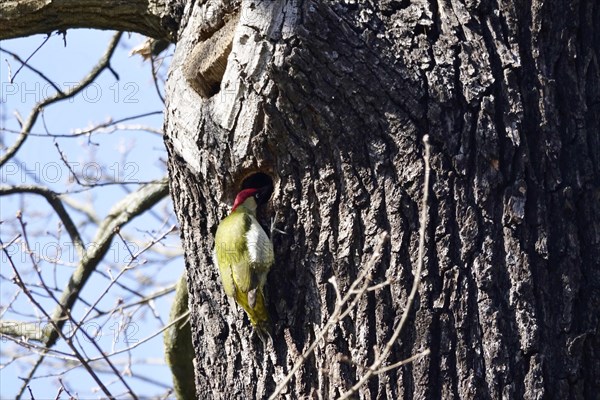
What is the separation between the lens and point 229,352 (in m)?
3.51

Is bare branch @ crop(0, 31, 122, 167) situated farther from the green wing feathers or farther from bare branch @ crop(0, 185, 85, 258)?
the green wing feathers

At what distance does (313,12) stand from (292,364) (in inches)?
54.3

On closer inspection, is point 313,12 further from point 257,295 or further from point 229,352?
point 229,352

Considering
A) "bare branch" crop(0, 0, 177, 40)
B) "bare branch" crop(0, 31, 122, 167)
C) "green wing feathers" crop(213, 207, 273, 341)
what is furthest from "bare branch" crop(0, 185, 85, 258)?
"green wing feathers" crop(213, 207, 273, 341)

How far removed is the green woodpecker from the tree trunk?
0.09m

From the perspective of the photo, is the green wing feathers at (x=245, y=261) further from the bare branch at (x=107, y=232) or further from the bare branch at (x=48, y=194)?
the bare branch at (x=48, y=194)

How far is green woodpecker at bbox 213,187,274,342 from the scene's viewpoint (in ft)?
11.1

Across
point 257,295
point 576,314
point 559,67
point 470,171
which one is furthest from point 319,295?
point 559,67

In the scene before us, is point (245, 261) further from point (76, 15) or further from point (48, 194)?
point (48, 194)

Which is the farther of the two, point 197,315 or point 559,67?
point 197,315

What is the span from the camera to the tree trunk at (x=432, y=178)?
3.00 m

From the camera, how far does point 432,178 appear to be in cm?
310

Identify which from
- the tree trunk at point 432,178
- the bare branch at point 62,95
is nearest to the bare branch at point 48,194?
the bare branch at point 62,95

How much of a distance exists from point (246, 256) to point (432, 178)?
112 centimetres
